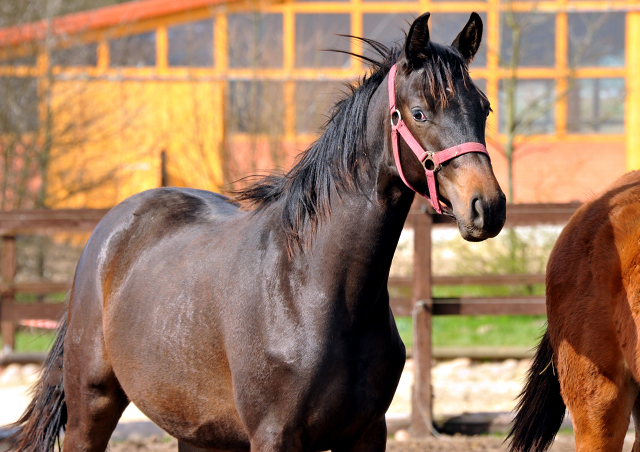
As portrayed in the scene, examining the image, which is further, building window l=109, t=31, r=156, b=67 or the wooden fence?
building window l=109, t=31, r=156, b=67

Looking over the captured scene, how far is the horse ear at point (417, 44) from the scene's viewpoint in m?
2.13

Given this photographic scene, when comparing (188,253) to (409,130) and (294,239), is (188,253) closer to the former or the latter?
(294,239)

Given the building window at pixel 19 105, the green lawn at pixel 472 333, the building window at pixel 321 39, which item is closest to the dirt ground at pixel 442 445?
the green lawn at pixel 472 333

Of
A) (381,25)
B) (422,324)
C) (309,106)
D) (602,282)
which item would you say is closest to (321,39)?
(381,25)

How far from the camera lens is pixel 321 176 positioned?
96.6 inches

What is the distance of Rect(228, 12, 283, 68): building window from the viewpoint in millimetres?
10664

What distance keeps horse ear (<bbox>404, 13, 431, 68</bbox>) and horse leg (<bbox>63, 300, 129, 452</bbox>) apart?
1801 mm

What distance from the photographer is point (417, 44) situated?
218cm

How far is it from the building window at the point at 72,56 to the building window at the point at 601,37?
26.1ft

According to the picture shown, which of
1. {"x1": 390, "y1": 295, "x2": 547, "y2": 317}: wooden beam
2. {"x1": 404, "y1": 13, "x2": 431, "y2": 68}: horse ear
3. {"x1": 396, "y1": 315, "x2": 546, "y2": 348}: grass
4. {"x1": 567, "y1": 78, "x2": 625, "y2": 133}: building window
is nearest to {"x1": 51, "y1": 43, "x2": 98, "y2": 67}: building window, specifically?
{"x1": 396, "y1": 315, "x2": 546, "y2": 348}: grass

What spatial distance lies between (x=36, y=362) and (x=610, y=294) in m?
5.46

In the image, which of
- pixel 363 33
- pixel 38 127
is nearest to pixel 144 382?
pixel 38 127

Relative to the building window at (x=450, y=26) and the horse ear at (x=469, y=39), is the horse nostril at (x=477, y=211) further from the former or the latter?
the building window at (x=450, y=26)

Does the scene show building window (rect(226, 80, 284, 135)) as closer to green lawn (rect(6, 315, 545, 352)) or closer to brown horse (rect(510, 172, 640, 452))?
green lawn (rect(6, 315, 545, 352))
